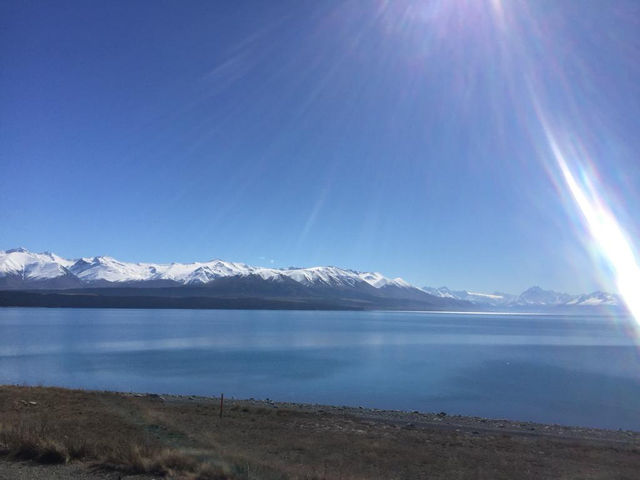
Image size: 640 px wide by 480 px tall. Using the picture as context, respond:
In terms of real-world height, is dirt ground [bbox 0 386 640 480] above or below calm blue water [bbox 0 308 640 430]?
above

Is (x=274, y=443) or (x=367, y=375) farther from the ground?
(x=274, y=443)

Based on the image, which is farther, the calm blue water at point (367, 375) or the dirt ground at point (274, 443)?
the calm blue water at point (367, 375)

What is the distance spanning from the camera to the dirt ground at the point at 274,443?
27.0 feet

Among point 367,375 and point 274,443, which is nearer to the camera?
point 274,443

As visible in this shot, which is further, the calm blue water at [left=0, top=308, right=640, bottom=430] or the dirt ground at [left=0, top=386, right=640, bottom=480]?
the calm blue water at [left=0, top=308, right=640, bottom=430]

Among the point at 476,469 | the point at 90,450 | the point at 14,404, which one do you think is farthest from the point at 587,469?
the point at 14,404

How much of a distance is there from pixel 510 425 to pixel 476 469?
870cm

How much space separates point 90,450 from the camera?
8.66 metres

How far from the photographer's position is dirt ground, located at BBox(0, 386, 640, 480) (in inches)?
324

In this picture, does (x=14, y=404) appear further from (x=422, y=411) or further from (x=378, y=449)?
(x=422, y=411)

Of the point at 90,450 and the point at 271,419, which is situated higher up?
the point at 90,450

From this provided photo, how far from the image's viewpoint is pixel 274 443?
46.0 ft

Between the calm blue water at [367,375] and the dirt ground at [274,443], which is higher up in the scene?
the dirt ground at [274,443]

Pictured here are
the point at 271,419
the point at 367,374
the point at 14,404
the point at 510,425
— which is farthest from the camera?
the point at 367,374
